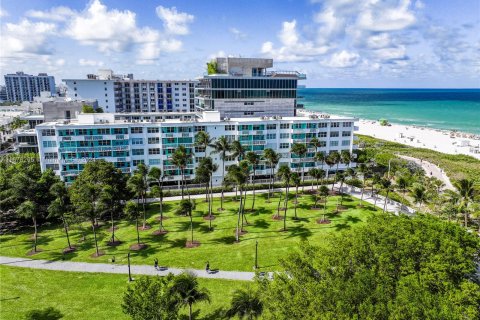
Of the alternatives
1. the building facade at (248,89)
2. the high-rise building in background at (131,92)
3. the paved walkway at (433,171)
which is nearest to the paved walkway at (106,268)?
the building facade at (248,89)

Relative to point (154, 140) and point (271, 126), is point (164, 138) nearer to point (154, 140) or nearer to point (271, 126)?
point (154, 140)

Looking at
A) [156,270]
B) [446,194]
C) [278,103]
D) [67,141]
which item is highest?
[278,103]

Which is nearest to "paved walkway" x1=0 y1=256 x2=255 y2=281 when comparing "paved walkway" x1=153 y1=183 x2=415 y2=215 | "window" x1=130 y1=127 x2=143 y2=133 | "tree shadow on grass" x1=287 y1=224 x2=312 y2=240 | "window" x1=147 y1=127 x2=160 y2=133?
"tree shadow on grass" x1=287 y1=224 x2=312 y2=240

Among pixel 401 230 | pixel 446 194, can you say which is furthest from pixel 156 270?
pixel 446 194

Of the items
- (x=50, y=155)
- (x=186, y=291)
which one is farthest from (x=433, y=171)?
(x=50, y=155)

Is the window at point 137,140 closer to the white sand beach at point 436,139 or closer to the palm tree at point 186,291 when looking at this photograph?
the palm tree at point 186,291

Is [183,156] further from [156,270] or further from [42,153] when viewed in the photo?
[42,153]
